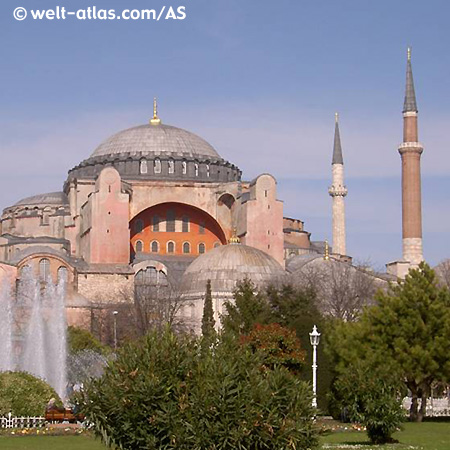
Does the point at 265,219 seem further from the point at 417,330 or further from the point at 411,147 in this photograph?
the point at 417,330

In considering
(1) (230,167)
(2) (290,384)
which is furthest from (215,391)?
(1) (230,167)

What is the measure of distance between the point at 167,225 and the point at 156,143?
571 centimetres

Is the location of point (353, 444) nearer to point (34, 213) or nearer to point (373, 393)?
point (373, 393)

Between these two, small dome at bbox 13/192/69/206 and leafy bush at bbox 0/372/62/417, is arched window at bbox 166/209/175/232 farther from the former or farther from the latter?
leafy bush at bbox 0/372/62/417

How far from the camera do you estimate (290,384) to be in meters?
10.5

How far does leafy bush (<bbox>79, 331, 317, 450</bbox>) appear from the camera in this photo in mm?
10117

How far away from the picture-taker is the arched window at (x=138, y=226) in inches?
2456

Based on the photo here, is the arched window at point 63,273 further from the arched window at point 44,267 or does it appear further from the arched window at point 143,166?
the arched window at point 143,166

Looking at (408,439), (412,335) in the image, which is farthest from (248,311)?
(408,439)

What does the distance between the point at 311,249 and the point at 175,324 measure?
21866 mm

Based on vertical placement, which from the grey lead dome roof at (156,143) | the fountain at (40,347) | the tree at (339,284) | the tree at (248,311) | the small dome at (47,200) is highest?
the grey lead dome roof at (156,143)

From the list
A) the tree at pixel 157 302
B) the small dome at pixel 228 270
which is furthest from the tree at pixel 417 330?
the small dome at pixel 228 270

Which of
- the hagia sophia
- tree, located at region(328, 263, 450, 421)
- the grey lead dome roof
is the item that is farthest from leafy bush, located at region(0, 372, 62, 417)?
the grey lead dome roof

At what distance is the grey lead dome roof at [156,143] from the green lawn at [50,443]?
159ft
